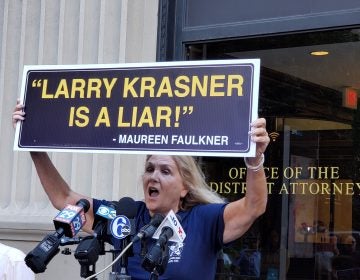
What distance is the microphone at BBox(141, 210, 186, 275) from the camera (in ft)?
10.1

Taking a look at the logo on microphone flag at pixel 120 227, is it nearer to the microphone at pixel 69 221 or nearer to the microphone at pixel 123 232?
the microphone at pixel 123 232

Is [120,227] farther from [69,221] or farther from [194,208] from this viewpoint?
[194,208]

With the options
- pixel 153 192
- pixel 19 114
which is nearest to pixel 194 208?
pixel 153 192

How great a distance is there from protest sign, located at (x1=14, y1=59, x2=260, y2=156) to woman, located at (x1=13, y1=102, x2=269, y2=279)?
Result: 0.13 meters

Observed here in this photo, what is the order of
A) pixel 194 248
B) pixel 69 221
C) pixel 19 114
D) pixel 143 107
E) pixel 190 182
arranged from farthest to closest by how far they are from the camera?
pixel 19 114 → pixel 190 182 → pixel 143 107 → pixel 194 248 → pixel 69 221

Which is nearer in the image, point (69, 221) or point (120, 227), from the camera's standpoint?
point (69, 221)

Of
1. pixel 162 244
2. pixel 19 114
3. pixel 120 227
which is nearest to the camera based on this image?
pixel 162 244

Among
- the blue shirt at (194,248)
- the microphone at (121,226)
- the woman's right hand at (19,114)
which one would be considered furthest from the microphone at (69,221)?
the woman's right hand at (19,114)

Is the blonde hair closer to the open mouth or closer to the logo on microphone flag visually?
the open mouth

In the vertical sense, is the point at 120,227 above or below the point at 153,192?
below

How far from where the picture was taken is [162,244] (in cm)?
318

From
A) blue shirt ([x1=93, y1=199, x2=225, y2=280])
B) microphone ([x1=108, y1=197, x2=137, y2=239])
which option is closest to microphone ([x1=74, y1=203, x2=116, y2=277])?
microphone ([x1=108, y1=197, x2=137, y2=239])

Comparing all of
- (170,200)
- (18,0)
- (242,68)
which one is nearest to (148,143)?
(170,200)

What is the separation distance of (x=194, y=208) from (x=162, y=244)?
80 centimetres
